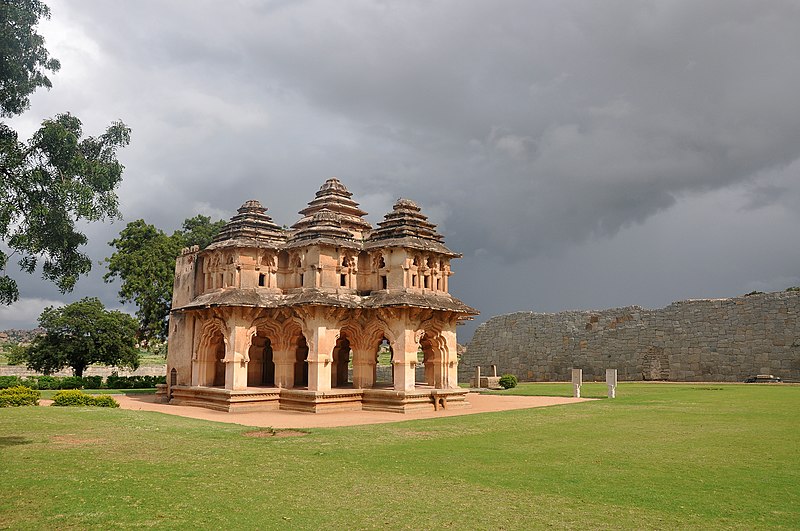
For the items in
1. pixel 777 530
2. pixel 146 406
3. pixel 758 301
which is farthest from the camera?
pixel 758 301

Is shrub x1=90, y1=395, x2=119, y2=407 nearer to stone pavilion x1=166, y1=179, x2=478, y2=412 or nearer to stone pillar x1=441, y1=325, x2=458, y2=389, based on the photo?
stone pavilion x1=166, y1=179, x2=478, y2=412

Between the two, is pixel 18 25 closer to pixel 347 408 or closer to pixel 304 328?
pixel 304 328

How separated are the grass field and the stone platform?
5720 millimetres

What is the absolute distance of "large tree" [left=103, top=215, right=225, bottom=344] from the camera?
38.6 m

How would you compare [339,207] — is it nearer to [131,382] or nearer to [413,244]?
[413,244]

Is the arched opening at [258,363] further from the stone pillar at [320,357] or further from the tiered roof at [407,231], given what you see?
the tiered roof at [407,231]

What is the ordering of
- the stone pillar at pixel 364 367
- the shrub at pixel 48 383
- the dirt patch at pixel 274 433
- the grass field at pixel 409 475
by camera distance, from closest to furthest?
the grass field at pixel 409 475 → the dirt patch at pixel 274 433 → the stone pillar at pixel 364 367 → the shrub at pixel 48 383

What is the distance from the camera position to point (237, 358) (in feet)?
75.9

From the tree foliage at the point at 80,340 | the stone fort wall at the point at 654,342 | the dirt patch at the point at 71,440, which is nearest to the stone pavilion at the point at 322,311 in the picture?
the dirt patch at the point at 71,440

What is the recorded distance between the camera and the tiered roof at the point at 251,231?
24.6m

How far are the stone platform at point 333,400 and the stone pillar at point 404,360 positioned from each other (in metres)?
0.35

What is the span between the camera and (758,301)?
112 ft

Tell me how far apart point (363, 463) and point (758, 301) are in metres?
31.8

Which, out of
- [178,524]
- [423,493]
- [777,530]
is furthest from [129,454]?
[777,530]
